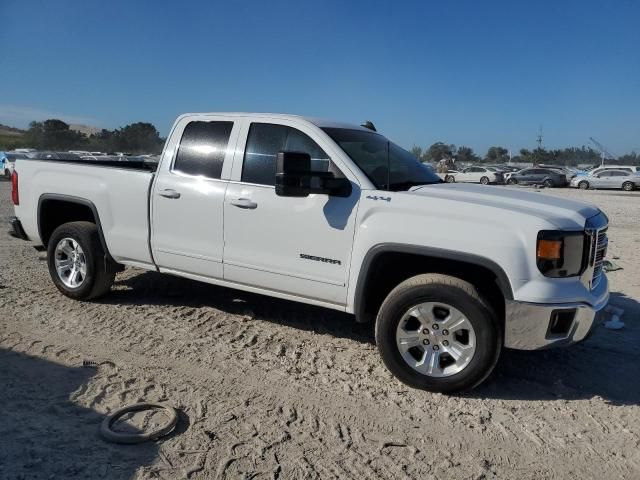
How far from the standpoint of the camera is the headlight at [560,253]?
11.4ft

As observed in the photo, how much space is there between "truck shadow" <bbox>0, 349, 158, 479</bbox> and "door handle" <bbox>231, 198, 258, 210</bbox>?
173cm

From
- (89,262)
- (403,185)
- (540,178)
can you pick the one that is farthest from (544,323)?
(540,178)

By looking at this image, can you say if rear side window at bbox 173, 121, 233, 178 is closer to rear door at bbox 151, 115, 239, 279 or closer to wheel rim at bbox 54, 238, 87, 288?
rear door at bbox 151, 115, 239, 279

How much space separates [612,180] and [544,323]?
Result: 34616 millimetres

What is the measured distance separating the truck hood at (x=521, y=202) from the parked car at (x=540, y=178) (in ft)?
115

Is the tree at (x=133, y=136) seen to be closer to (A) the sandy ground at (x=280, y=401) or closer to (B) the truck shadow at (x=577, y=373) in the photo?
(A) the sandy ground at (x=280, y=401)

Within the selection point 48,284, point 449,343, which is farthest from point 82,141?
point 449,343

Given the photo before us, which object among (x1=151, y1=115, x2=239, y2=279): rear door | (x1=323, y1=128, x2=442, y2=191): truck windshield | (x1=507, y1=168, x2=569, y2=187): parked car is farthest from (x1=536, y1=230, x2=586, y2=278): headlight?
(x1=507, y1=168, x2=569, y2=187): parked car

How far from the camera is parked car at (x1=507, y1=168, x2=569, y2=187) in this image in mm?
36375

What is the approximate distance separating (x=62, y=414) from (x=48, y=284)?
343cm

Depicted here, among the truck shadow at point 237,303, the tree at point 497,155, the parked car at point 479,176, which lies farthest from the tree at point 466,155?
the truck shadow at point 237,303

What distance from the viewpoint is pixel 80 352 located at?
439cm

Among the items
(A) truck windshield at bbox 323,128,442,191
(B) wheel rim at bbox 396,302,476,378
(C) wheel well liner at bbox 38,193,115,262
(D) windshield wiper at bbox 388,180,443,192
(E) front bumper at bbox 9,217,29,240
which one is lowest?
(B) wheel rim at bbox 396,302,476,378

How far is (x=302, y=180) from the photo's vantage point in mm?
4094
